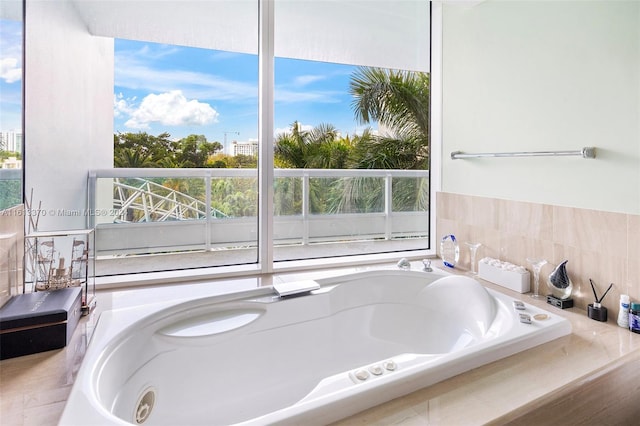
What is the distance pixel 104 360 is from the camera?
1225mm

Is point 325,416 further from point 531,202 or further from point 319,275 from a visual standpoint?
point 531,202

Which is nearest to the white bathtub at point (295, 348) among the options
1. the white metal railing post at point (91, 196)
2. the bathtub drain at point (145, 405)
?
the bathtub drain at point (145, 405)

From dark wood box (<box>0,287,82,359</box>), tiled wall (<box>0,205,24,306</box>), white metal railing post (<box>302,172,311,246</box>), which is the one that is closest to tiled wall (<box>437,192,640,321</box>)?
white metal railing post (<box>302,172,311,246</box>)

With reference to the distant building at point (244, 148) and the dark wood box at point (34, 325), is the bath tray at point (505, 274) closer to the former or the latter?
the distant building at point (244, 148)

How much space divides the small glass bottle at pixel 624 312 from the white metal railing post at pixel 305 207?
163 centimetres

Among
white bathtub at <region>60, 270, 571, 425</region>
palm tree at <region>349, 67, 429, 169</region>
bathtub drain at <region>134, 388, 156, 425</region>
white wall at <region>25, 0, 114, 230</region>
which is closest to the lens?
white bathtub at <region>60, 270, 571, 425</region>

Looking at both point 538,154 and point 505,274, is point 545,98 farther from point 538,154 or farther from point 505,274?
point 505,274

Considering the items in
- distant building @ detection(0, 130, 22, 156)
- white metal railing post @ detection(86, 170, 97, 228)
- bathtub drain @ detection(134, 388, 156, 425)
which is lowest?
bathtub drain @ detection(134, 388, 156, 425)

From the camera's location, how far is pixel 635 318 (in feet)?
4.80

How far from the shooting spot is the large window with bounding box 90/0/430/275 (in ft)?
6.89

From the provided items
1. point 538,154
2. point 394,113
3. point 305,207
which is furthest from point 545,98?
point 305,207

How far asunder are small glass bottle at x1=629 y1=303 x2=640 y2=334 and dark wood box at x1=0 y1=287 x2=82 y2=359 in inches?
81.9

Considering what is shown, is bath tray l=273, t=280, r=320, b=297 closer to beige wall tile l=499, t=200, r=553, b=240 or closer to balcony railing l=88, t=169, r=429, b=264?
balcony railing l=88, t=169, r=429, b=264

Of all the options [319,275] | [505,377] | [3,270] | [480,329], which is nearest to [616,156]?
[480,329]
